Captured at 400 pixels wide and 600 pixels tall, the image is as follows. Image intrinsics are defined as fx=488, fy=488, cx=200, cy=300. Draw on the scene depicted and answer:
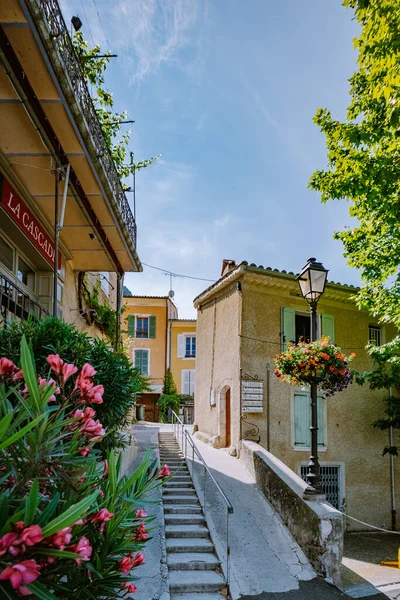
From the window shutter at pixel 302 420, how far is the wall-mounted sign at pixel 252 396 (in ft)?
4.59

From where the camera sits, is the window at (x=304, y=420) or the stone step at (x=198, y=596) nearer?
the stone step at (x=198, y=596)

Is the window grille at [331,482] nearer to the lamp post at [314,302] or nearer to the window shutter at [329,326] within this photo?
the window shutter at [329,326]

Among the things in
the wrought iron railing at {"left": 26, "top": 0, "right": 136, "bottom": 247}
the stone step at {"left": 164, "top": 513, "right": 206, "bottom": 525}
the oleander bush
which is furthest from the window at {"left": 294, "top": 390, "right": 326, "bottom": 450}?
the oleander bush

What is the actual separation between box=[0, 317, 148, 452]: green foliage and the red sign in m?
1.93

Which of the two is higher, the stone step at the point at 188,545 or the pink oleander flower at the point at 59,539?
the pink oleander flower at the point at 59,539

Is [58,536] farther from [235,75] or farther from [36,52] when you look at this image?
[235,75]

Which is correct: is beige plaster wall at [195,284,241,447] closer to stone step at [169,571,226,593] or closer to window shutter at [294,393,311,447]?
window shutter at [294,393,311,447]

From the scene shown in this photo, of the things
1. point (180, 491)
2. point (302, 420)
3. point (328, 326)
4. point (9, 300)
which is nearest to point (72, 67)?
point (9, 300)

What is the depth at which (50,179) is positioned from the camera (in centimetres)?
758

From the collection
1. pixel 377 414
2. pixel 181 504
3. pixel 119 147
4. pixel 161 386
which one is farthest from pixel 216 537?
pixel 161 386

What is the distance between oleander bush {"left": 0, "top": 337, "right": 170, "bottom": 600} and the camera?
5.46 ft

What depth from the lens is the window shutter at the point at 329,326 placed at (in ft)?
49.6

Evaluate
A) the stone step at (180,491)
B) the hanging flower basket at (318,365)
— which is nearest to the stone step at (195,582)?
the stone step at (180,491)

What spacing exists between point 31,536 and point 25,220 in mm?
6616
